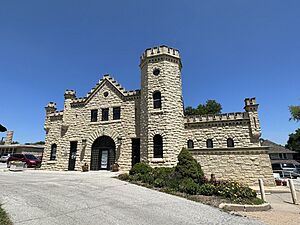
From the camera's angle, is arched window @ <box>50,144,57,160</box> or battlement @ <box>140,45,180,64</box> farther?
arched window @ <box>50,144,57,160</box>

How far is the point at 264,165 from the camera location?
50.1 feet

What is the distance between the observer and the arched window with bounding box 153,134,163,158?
18344 mm

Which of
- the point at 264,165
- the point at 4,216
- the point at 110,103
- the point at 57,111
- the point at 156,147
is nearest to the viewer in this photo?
the point at 4,216

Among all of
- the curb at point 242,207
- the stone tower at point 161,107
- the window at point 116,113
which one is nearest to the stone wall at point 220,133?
the stone tower at point 161,107

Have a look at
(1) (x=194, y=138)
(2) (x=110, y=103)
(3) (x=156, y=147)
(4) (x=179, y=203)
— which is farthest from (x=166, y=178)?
(2) (x=110, y=103)

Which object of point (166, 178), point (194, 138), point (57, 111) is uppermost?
point (57, 111)

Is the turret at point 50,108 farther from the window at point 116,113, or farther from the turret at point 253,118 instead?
the turret at point 253,118

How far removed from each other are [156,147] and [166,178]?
231 inches

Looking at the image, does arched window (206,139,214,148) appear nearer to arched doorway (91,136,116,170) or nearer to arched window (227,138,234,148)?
arched window (227,138,234,148)

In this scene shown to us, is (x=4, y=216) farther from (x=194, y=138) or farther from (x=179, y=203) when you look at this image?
(x=194, y=138)

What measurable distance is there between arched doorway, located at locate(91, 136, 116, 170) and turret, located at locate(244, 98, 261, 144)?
14.7 m

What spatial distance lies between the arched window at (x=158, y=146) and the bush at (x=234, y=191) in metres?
8.50

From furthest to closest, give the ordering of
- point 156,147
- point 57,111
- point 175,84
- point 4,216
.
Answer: point 57,111 → point 175,84 → point 156,147 → point 4,216

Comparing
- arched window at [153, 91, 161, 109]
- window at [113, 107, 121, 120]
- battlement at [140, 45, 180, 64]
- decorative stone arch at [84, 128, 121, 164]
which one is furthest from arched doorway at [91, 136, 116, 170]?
battlement at [140, 45, 180, 64]
